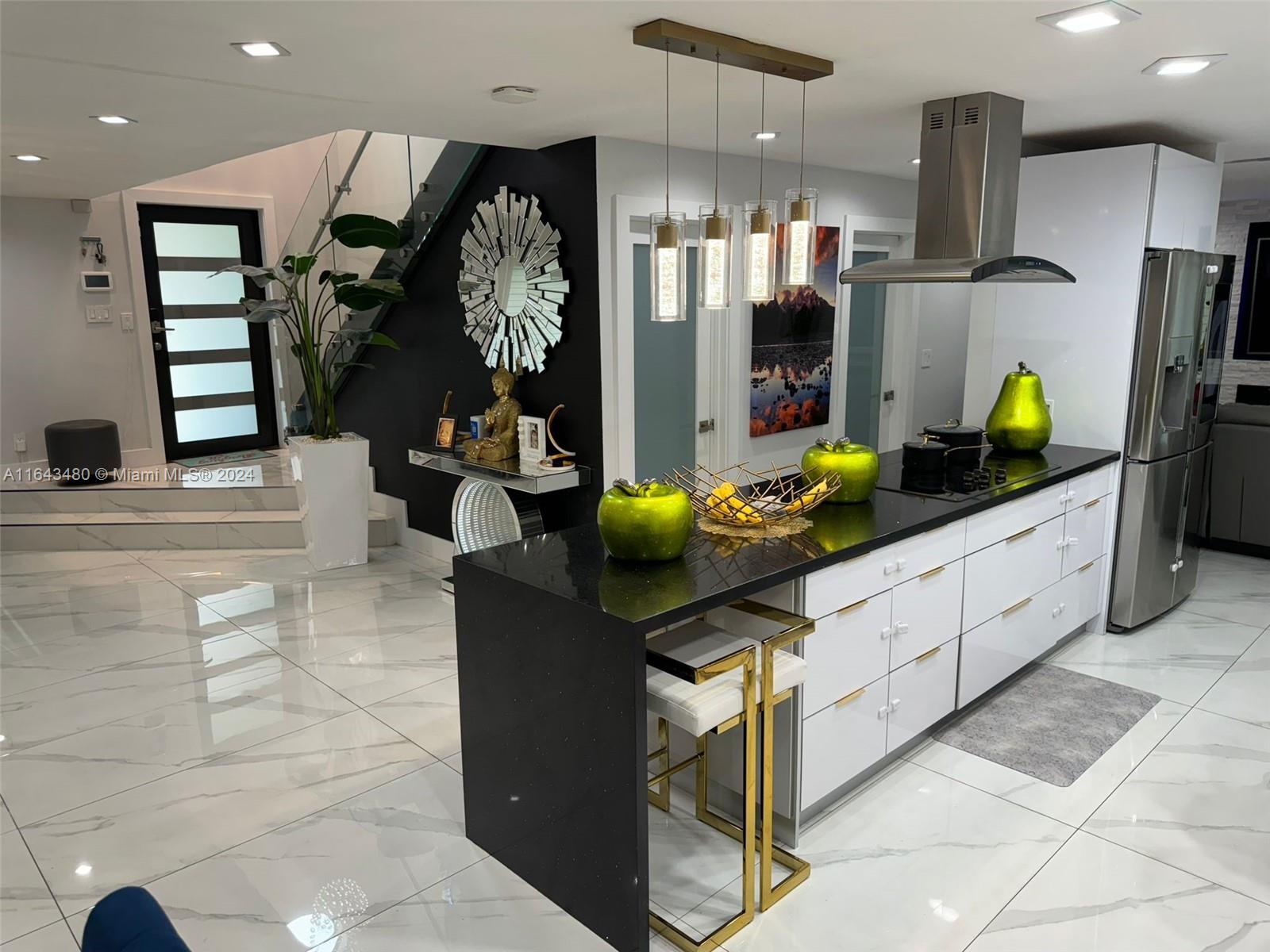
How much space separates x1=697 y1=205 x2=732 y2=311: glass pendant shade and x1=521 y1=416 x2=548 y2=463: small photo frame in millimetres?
2060

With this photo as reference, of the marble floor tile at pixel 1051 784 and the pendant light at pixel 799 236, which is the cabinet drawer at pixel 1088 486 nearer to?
the marble floor tile at pixel 1051 784

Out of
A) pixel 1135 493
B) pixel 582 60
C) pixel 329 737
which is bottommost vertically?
pixel 329 737

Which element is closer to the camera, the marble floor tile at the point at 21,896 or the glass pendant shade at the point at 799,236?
the marble floor tile at the point at 21,896

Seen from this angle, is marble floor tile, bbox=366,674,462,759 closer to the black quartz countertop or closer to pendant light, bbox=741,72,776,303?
the black quartz countertop

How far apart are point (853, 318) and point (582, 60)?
347 cm

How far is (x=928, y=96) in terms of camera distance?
3320 mm

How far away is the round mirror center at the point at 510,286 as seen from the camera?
4.60 metres

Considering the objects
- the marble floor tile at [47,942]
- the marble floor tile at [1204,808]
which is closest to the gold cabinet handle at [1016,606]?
the marble floor tile at [1204,808]

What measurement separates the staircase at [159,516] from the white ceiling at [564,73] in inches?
101

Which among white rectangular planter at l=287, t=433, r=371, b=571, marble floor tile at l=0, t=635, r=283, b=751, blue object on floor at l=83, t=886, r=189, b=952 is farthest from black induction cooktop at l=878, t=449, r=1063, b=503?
white rectangular planter at l=287, t=433, r=371, b=571

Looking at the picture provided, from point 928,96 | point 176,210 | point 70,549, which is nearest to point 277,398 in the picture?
point 176,210

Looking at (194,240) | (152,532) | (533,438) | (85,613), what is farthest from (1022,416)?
(194,240)

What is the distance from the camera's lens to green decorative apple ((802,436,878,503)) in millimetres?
3055

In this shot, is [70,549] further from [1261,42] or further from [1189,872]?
[1261,42]
